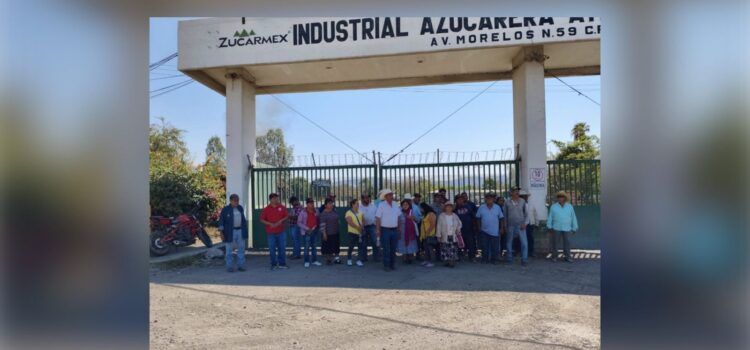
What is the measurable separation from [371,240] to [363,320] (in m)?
3.81

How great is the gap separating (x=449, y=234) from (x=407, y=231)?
0.85m

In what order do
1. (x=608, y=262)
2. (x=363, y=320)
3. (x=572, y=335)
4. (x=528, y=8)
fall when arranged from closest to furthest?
(x=608, y=262) < (x=528, y=8) < (x=572, y=335) < (x=363, y=320)

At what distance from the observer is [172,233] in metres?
10.3

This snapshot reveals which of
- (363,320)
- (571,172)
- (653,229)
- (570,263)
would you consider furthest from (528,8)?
(571,172)

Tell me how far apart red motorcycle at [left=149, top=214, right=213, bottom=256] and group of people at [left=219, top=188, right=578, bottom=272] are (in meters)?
2.26

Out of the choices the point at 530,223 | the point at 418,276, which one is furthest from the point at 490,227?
the point at 418,276

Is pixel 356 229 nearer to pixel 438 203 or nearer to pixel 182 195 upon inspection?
pixel 438 203

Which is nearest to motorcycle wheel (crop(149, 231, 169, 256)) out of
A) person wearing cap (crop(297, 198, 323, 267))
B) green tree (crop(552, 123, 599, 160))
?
person wearing cap (crop(297, 198, 323, 267))

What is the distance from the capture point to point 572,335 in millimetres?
4449

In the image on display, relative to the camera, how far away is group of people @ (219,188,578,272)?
8258 millimetres

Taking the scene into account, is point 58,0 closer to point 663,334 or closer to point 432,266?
point 663,334

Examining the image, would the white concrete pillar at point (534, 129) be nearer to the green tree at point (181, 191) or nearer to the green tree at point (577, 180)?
the green tree at point (577, 180)

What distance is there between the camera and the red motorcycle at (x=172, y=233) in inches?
398

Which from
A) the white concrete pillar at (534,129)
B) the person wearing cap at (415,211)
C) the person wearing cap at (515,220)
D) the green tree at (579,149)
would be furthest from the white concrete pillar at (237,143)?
the green tree at (579,149)
